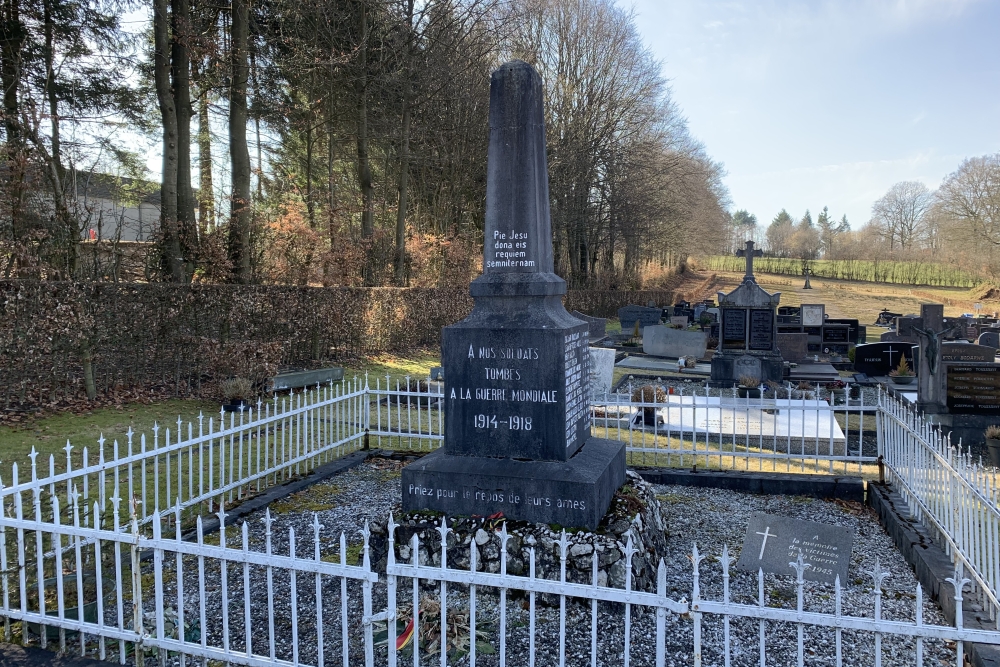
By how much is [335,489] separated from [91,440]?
441 cm

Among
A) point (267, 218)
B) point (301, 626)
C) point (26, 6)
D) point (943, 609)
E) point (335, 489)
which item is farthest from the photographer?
point (267, 218)

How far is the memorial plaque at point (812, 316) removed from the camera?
76.0ft

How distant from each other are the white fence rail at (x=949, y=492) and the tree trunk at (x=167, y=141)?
13411 mm

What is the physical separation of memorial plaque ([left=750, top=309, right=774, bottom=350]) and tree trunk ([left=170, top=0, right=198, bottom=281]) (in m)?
13.9

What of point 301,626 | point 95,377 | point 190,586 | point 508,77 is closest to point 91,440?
point 95,377

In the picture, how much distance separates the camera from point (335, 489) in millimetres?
7199

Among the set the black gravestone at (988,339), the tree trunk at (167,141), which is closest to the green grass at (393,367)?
the tree trunk at (167,141)

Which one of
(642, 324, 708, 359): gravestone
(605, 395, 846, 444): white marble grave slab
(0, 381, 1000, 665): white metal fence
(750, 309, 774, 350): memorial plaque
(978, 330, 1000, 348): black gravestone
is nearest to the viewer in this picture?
(0, 381, 1000, 665): white metal fence

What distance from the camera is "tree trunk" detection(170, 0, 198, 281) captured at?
14.6 meters

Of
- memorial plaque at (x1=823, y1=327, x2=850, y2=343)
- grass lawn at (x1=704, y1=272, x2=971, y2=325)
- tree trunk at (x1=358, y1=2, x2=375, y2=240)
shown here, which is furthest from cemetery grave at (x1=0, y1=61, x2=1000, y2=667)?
grass lawn at (x1=704, y1=272, x2=971, y2=325)

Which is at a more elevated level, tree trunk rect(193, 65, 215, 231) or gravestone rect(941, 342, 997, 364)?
tree trunk rect(193, 65, 215, 231)

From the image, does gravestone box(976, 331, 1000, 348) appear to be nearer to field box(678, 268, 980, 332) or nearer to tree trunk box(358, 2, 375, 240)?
field box(678, 268, 980, 332)

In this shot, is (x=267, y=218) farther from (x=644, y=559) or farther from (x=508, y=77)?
(x=644, y=559)

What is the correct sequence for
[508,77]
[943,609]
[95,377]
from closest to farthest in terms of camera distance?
[943,609]
[508,77]
[95,377]
